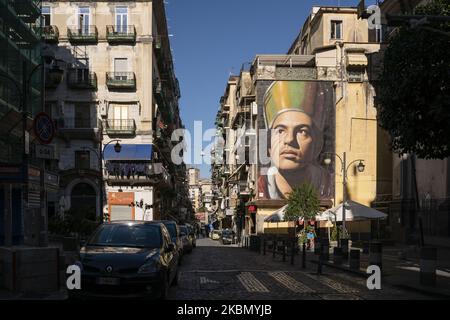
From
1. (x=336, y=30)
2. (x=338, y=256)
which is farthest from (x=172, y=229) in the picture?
(x=336, y=30)

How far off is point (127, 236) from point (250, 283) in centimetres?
460

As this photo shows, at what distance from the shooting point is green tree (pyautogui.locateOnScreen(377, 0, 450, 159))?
1556cm

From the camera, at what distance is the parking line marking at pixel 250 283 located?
45.7 feet

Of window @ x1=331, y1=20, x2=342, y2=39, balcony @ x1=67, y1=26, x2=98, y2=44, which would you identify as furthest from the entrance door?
window @ x1=331, y1=20, x2=342, y2=39

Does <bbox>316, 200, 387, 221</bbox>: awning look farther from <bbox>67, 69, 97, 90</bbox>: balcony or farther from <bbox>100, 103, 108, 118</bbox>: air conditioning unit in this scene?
<bbox>67, 69, 97, 90</bbox>: balcony

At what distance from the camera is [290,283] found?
15734 mm

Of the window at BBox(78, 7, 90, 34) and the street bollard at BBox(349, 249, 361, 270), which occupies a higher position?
the window at BBox(78, 7, 90, 34)

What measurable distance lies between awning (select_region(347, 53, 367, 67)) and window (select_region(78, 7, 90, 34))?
78.4 feet

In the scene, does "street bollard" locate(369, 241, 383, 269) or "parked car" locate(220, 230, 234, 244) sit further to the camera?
"parked car" locate(220, 230, 234, 244)

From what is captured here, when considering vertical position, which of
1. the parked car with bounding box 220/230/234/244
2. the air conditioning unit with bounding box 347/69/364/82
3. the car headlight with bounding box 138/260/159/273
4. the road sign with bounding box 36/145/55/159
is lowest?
the parked car with bounding box 220/230/234/244

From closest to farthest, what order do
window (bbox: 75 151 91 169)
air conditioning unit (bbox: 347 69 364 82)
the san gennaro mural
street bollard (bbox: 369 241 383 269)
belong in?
street bollard (bbox: 369 241 383 269) < window (bbox: 75 151 91 169) < the san gennaro mural < air conditioning unit (bbox: 347 69 364 82)

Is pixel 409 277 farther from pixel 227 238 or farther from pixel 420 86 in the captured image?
pixel 227 238
